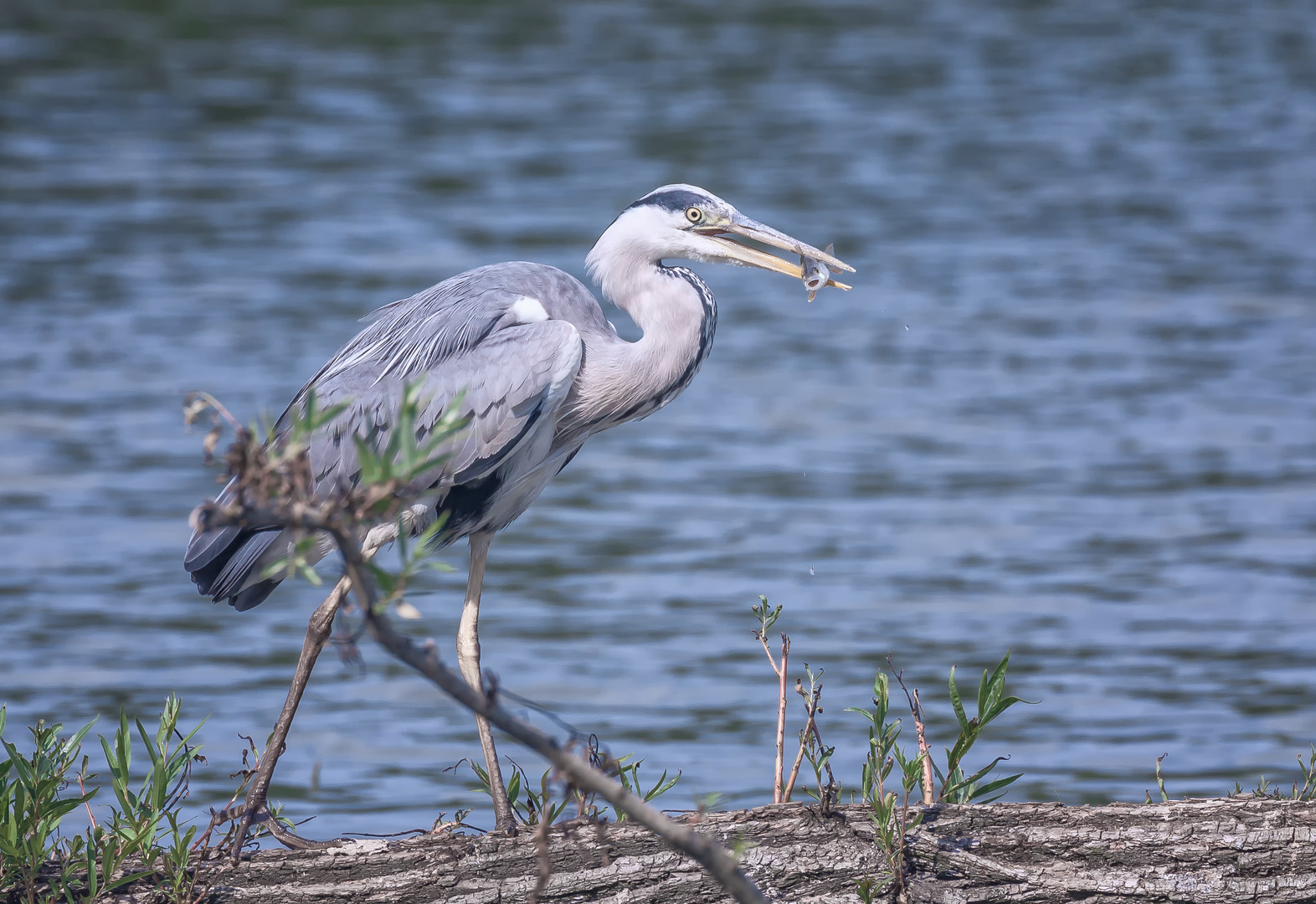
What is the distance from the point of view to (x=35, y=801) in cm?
430

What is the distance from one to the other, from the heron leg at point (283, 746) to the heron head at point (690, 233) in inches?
57.4

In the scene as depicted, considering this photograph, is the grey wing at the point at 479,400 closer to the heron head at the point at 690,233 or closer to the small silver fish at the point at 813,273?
the heron head at the point at 690,233

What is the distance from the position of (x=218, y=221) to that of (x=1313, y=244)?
9.54m

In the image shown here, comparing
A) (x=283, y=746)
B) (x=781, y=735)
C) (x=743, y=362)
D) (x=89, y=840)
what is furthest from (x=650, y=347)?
(x=743, y=362)

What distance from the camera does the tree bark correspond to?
4191 mm

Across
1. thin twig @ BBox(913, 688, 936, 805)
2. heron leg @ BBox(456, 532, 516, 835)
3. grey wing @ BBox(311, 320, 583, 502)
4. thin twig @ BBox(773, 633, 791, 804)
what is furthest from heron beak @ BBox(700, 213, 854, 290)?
thin twig @ BBox(913, 688, 936, 805)

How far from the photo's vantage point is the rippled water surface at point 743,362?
783 centimetres

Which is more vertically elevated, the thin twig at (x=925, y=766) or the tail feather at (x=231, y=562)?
the tail feather at (x=231, y=562)

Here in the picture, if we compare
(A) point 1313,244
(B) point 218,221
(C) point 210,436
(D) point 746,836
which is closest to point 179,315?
(B) point 218,221

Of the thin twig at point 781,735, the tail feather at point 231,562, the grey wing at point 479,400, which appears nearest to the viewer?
the thin twig at point 781,735

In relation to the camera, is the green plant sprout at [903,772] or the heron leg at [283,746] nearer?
the green plant sprout at [903,772]

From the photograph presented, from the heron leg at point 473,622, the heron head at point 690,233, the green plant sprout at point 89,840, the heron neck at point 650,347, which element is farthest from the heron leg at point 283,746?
the heron head at point 690,233

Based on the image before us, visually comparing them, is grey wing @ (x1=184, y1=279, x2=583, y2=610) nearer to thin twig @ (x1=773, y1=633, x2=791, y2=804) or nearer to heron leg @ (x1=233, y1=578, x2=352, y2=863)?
heron leg @ (x1=233, y1=578, x2=352, y2=863)

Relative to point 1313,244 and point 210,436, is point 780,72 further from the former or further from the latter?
point 210,436
